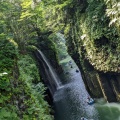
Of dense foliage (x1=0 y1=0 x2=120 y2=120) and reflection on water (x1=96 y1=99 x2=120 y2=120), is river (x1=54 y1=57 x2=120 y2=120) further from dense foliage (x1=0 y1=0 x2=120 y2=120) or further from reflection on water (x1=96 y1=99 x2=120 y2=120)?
dense foliage (x1=0 y1=0 x2=120 y2=120)

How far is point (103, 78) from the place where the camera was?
26.0m

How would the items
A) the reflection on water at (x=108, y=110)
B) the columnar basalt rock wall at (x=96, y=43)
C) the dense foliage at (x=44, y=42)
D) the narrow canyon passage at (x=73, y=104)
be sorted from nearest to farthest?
the dense foliage at (x=44, y=42)
the columnar basalt rock wall at (x=96, y=43)
the reflection on water at (x=108, y=110)
the narrow canyon passage at (x=73, y=104)

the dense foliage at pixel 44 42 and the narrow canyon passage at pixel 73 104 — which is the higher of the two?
the dense foliage at pixel 44 42

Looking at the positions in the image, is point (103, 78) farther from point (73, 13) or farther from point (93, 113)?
point (73, 13)

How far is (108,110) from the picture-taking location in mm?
23875

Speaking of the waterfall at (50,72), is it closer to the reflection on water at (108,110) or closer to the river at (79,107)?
the river at (79,107)

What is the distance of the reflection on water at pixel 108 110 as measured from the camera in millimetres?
22181

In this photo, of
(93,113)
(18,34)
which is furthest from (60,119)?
(18,34)

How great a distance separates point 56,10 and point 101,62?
38.5 feet

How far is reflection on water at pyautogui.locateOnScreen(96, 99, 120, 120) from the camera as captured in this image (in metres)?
22.2

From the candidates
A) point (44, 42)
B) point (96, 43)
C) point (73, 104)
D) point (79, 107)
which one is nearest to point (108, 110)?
point (79, 107)

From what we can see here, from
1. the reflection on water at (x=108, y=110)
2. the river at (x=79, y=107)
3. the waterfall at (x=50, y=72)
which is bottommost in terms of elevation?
the reflection on water at (x=108, y=110)

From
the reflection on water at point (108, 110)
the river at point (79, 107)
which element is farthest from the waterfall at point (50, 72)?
the reflection on water at point (108, 110)

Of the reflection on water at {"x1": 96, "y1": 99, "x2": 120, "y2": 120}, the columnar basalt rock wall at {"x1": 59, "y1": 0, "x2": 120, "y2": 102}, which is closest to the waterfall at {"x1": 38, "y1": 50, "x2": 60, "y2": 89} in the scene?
the columnar basalt rock wall at {"x1": 59, "y1": 0, "x2": 120, "y2": 102}
